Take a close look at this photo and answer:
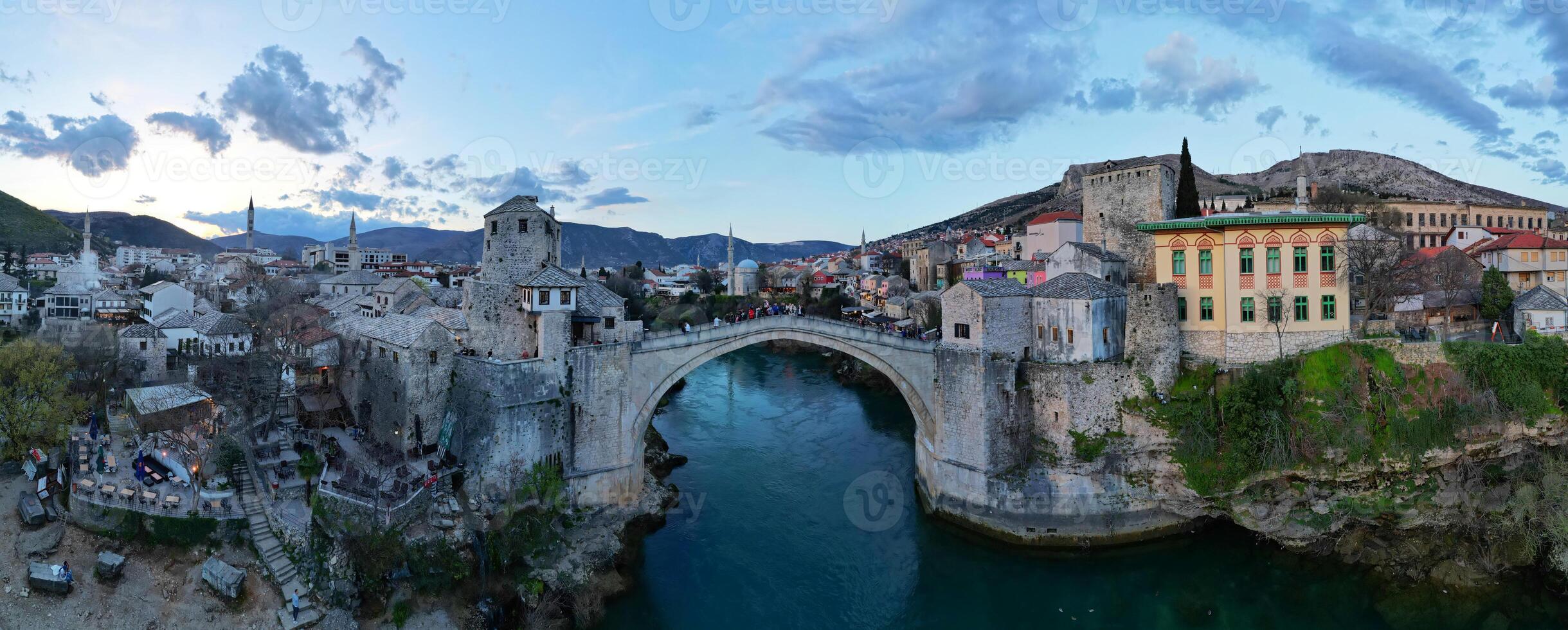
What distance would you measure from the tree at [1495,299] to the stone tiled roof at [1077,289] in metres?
13.7

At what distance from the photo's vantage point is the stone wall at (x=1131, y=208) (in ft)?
93.4

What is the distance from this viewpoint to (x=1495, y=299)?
2481 cm

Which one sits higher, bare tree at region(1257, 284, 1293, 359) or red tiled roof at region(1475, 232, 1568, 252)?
red tiled roof at region(1475, 232, 1568, 252)

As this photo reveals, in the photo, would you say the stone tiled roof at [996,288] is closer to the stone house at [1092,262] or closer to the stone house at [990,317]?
the stone house at [990,317]

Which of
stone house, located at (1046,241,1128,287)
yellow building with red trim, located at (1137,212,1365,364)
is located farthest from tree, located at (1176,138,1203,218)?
yellow building with red trim, located at (1137,212,1365,364)

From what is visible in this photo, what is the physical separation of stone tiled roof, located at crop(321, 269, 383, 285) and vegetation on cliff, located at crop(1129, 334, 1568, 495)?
47862mm

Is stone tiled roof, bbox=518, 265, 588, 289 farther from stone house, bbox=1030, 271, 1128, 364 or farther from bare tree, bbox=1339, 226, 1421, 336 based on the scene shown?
bare tree, bbox=1339, 226, 1421, 336

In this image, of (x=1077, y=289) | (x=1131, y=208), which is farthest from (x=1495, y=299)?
(x=1077, y=289)

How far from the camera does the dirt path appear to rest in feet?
48.1

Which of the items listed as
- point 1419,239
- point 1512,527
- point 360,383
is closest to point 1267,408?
point 1512,527

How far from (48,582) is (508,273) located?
40.6 ft

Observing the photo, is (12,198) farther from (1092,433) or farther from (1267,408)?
(1267,408)

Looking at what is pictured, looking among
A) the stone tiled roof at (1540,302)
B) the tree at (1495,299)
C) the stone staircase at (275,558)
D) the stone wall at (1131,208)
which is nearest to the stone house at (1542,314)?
the stone tiled roof at (1540,302)

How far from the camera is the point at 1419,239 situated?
136 ft
